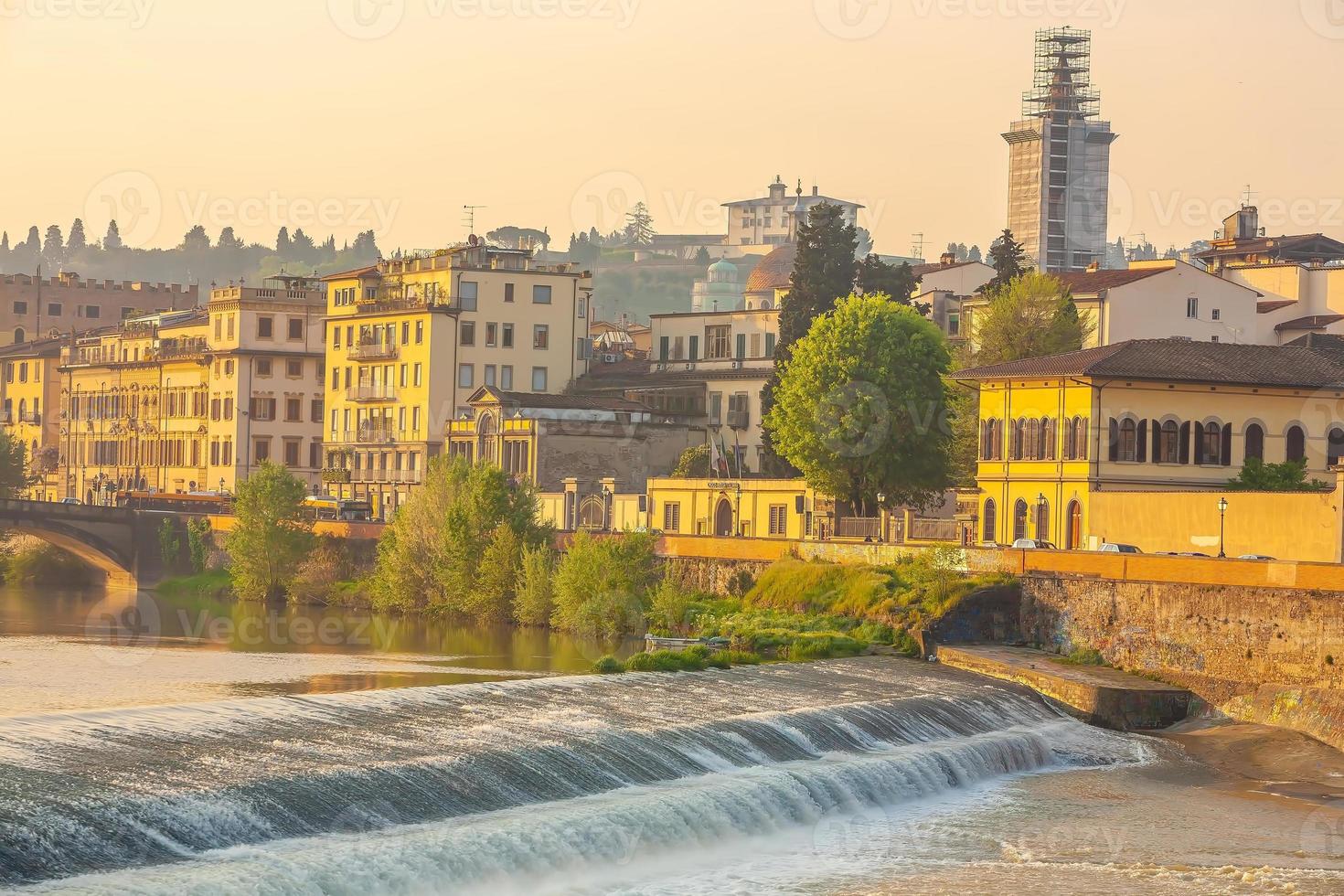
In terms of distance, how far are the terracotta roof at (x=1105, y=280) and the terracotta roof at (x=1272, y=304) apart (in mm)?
7253

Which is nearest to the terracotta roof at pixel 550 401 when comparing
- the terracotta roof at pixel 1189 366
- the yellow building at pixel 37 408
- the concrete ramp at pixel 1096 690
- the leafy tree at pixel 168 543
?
the leafy tree at pixel 168 543

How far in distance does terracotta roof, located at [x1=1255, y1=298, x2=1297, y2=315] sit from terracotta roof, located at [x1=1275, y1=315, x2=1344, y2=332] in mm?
1315

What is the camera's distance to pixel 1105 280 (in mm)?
90625

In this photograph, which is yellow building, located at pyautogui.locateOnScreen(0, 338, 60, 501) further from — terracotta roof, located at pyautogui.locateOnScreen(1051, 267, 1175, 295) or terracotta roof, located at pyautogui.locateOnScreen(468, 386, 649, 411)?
terracotta roof, located at pyautogui.locateOnScreen(1051, 267, 1175, 295)

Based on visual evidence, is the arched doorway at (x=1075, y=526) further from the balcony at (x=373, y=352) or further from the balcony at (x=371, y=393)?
the balcony at (x=373, y=352)

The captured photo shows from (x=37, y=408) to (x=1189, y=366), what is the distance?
9797 centimetres

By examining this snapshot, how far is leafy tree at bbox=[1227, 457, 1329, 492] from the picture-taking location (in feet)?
207

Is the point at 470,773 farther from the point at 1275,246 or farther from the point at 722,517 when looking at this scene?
the point at 1275,246

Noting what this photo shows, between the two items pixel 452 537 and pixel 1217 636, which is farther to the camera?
pixel 452 537

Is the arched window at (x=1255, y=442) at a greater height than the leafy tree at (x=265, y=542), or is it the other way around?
the arched window at (x=1255, y=442)

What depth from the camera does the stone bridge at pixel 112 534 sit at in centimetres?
9400

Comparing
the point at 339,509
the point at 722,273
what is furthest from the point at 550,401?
the point at 722,273

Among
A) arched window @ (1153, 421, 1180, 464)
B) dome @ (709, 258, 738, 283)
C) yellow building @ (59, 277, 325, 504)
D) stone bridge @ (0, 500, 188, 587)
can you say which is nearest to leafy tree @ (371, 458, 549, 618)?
stone bridge @ (0, 500, 188, 587)

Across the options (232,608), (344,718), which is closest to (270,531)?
(232,608)
